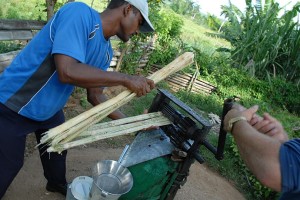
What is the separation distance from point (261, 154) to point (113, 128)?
1.28 meters

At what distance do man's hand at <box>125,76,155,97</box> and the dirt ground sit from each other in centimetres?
176

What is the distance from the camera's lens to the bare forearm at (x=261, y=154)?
127cm

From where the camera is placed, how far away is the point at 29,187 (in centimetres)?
330

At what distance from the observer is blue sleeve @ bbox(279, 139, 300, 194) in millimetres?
1228

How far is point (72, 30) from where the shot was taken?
75.9 inches

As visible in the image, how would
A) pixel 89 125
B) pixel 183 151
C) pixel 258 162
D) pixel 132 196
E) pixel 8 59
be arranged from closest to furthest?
pixel 258 162 → pixel 89 125 → pixel 183 151 → pixel 132 196 → pixel 8 59

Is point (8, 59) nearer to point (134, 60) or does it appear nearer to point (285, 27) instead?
point (134, 60)

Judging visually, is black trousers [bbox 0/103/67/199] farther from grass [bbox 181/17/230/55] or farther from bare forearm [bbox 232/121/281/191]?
grass [bbox 181/17/230/55]

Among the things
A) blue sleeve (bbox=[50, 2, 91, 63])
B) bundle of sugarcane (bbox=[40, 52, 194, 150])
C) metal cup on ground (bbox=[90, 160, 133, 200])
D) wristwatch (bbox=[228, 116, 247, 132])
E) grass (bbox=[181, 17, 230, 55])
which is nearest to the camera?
wristwatch (bbox=[228, 116, 247, 132])

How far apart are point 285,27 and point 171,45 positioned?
13.6 feet

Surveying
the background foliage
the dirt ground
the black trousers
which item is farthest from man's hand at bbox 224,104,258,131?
the background foliage

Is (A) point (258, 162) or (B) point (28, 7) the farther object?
(B) point (28, 7)

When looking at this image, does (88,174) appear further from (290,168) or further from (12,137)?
(290,168)

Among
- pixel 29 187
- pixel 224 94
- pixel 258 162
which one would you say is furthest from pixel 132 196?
pixel 224 94
